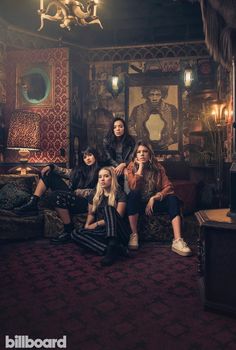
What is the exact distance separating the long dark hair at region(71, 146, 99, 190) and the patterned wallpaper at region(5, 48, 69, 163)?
83.3 inches

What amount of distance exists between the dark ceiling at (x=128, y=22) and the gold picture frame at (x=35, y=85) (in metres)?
0.92

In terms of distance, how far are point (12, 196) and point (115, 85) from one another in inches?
158

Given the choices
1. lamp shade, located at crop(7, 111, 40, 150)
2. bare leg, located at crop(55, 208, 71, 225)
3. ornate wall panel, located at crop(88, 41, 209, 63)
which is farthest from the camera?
ornate wall panel, located at crop(88, 41, 209, 63)

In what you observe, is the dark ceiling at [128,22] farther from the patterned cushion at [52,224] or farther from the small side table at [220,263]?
the small side table at [220,263]

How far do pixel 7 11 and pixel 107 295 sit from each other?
5613 mm

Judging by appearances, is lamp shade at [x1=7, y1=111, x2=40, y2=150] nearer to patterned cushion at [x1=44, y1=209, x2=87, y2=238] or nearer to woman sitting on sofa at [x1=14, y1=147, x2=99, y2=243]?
woman sitting on sofa at [x1=14, y1=147, x2=99, y2=243]

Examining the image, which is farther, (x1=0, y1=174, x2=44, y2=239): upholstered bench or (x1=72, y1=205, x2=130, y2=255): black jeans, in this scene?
(x1=0, y1=174, x2=44, y2=239): upholstered bench

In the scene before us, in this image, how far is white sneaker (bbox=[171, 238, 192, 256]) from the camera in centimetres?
310

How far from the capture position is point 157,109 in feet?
22.7

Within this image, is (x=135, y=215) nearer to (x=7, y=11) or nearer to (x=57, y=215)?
(x=57, y=215)

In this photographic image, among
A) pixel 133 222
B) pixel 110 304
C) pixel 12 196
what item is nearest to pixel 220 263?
pixel 110 304

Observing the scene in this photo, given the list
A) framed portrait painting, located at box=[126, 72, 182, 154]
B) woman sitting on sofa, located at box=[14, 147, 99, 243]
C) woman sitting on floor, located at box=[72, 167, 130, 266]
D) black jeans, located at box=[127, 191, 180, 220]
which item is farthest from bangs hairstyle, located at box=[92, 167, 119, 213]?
framed portrait painting, located at box=[126, 72, 182, 154]

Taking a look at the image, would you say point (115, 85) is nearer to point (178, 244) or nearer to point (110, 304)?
point (178, 244)

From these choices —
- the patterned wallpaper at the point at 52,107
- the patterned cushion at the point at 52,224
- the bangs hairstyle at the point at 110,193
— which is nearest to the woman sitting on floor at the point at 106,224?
the bangs hairstyle at the point at 110,193
